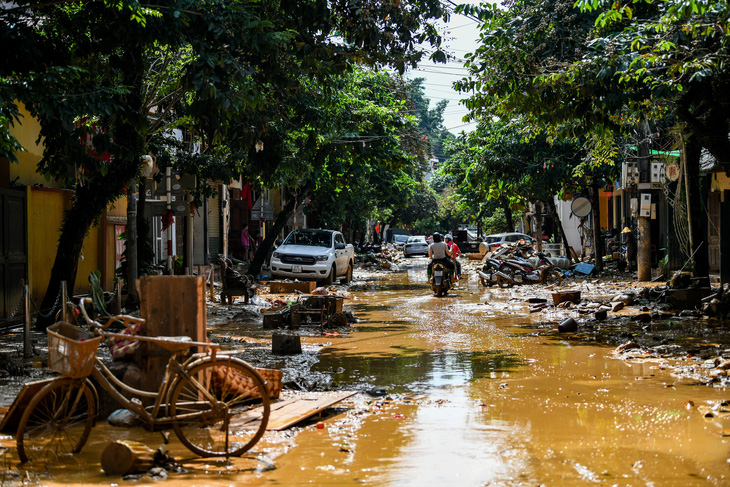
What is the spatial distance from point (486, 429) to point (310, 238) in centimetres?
1997

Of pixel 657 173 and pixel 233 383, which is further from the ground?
pixel 657 173

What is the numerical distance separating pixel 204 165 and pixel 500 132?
12.8m

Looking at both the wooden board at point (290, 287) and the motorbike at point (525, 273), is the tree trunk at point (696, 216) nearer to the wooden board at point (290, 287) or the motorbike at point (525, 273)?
the motorbike at point (525, 273)

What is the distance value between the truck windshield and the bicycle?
64.9ft

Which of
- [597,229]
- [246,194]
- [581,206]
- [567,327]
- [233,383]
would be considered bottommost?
[567,327]

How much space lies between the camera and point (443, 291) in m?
21.9

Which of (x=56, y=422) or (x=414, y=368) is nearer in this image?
(x=56, y=422)

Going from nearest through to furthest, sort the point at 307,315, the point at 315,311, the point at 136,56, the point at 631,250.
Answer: the point at 136,56
the point at 315,311
the point at 307,315
the point at 631,250

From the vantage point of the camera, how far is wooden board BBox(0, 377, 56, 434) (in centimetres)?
568

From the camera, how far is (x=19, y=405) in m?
5.83

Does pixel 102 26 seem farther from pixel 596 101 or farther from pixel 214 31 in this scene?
pixel 596 101

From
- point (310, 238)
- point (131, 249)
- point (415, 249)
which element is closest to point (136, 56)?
point (131, 249)

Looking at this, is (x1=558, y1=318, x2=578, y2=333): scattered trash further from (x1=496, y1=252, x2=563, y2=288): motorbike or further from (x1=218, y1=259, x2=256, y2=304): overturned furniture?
(x1=496, y1=252, x2=563, y2=288): motorbike

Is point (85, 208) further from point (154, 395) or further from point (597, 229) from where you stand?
point (597, 229)
